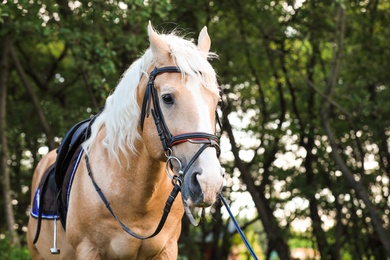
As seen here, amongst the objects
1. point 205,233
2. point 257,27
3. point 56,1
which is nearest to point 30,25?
Answer: point 56,1

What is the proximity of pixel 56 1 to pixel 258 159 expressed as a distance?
24.3ft

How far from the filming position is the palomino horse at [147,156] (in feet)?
14.6

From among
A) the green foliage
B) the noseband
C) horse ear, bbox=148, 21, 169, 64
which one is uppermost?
horse ear, bbox=148, 21, 169, 64

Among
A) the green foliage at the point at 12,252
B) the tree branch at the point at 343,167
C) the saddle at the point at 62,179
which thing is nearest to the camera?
the saddle at the point at 62,179

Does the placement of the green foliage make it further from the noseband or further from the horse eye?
the horse eye

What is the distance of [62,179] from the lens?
5.95 m

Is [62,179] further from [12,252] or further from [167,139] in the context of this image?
[12,252]

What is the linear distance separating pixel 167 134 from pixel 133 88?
23.7 inches

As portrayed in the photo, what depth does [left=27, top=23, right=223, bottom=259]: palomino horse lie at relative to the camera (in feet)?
14.6

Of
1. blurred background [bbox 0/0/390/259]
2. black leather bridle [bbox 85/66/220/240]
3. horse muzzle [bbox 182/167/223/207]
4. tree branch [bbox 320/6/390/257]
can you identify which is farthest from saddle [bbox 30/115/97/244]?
tree branch [bbox 320/6/390/257]

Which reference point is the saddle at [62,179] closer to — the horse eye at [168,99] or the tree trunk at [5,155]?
the horse eye at [168,99]

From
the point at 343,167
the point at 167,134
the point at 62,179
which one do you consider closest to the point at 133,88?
the point at 167,134

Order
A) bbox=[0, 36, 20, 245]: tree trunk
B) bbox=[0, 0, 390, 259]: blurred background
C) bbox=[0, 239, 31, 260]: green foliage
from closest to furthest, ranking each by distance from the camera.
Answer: bbox=[0, 239, 31, 260]: green foliage, bbox=[0, 36, 20, 245]: tree trunk, bbox=[0, 0, 390, 259]: blurred background

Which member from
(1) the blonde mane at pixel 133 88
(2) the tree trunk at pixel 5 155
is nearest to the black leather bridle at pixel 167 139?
(1) the blonde mane at pixel 133 88
